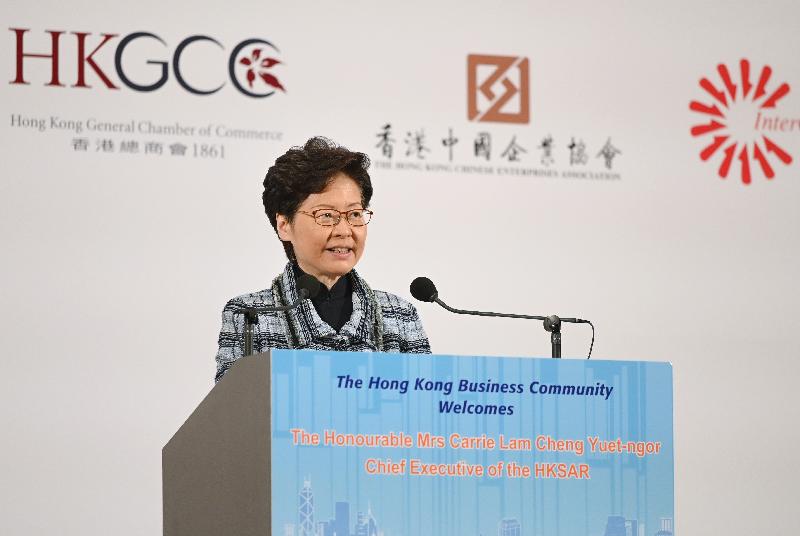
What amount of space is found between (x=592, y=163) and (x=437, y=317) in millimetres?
845

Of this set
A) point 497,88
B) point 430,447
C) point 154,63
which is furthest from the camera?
point 497,88

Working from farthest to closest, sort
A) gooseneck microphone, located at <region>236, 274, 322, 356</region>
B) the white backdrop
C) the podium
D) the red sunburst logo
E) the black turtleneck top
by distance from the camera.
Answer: the red sunburst logo
the white backdrop
the black turtleneck top
gooseneck microphone, located at <region>236, 274, 322, 356</region>
the podium

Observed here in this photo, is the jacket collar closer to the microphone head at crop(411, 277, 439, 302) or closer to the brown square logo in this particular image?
the microphone head at crop(411, 277, 439, 302)

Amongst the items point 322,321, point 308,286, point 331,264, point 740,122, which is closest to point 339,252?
point 331,264

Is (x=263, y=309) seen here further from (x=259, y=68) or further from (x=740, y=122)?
(x=740, y=122)

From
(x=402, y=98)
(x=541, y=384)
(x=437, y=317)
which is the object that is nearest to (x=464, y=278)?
(x=437, y=317)

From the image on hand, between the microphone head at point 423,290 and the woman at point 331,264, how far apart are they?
1.02 feet

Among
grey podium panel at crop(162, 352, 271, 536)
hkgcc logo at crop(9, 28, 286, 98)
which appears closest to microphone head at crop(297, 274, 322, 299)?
grey podium panel at crop(162, 352, 271, 536)

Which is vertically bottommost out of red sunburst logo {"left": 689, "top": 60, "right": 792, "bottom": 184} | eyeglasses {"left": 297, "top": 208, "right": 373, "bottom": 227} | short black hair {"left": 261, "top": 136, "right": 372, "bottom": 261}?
eyeglasses {"left": 297, "top": 208, "right": 373, "bottom": 227}

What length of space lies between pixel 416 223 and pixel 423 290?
1.41 metres

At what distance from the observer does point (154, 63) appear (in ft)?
14.2

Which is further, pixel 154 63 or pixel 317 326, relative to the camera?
pixel 154 63

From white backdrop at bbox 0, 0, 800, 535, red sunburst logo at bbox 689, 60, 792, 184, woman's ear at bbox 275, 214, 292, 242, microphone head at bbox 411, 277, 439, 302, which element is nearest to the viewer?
microphone head at bbox 411, 277, 439, 302

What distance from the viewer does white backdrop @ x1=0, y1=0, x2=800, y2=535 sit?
13.4 feet
